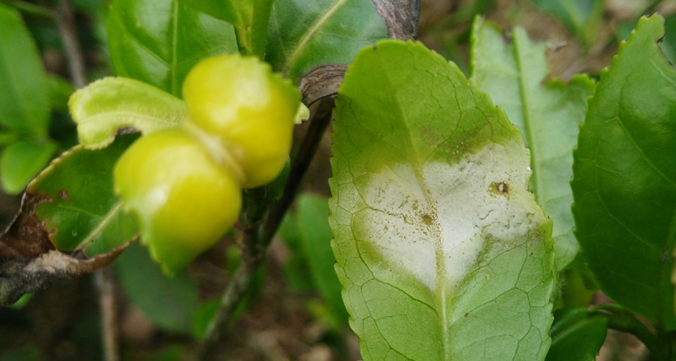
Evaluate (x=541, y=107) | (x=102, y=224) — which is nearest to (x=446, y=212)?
(x=541, y=107)

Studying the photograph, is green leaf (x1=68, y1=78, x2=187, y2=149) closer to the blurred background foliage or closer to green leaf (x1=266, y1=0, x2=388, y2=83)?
green leaf (x1=266, y1=0, x2=388, y2=83)

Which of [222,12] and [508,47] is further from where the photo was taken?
[508,47]

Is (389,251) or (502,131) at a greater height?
(502,131)

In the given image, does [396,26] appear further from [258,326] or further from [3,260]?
[258,326]

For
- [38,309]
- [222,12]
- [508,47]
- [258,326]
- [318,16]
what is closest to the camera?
[222,12]

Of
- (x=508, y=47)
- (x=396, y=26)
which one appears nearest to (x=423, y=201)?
(x=396, y=26)

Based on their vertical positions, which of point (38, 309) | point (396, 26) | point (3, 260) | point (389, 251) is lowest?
point (38, 309)

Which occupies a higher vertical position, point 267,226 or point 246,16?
point 246,16

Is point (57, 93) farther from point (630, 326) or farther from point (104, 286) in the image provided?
point (630, 326)
